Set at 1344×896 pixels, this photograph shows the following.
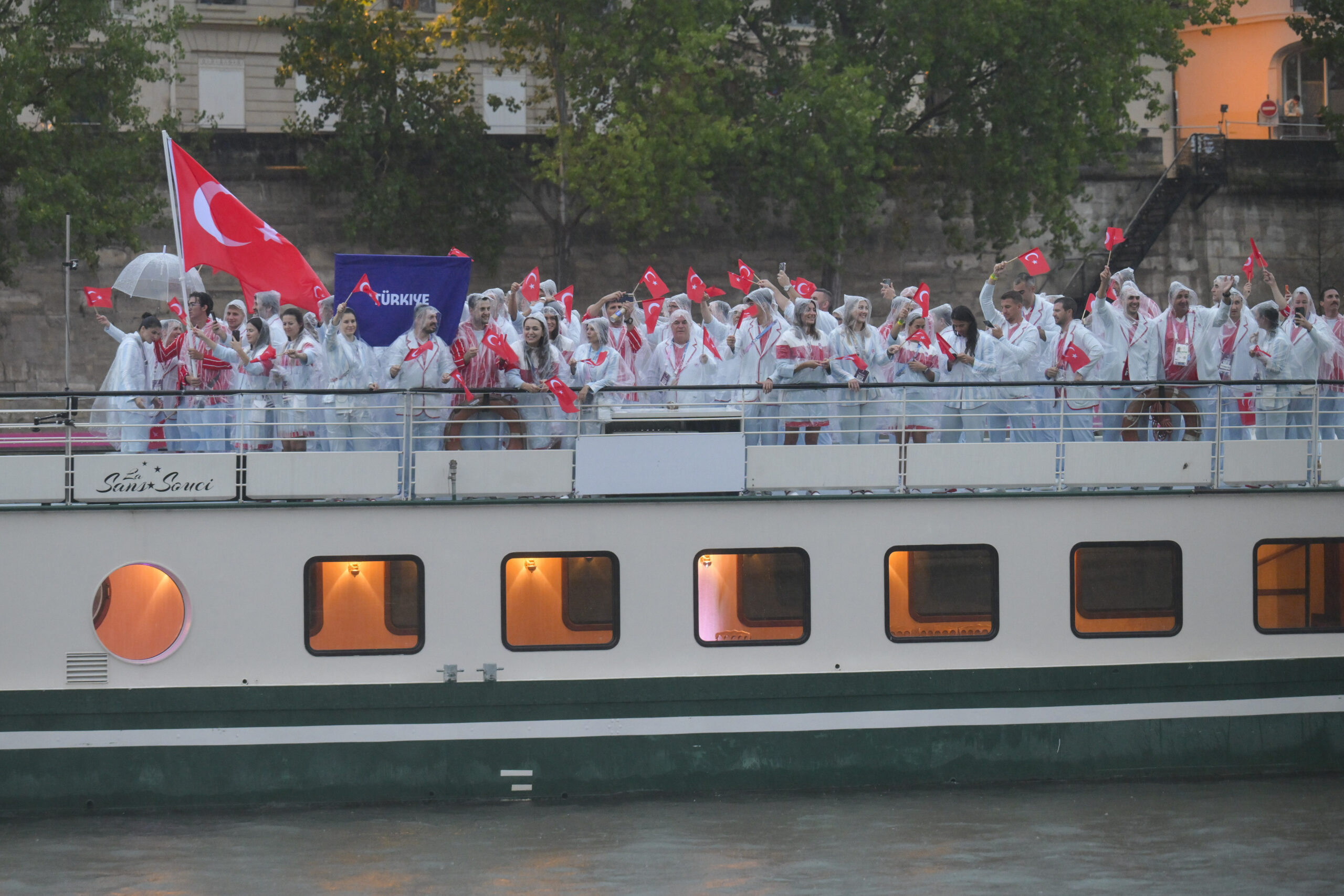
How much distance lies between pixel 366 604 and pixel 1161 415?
18.7 ft

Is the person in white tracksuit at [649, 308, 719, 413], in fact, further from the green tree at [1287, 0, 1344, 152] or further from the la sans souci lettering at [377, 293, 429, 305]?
the green tree at [1287, 0, 1344, 152]

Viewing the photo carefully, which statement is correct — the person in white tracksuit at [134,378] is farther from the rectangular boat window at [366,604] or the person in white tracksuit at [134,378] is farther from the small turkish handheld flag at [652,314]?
the small turkish handheld flag at [652,314]

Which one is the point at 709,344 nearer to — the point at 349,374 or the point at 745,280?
the point at 745,280

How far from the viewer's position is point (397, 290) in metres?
11.8

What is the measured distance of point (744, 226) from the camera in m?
30.4

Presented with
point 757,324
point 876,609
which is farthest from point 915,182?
point 876,609

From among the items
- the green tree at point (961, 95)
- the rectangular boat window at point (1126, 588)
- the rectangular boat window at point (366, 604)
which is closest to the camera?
the rectangular boat window at point (366, 604)

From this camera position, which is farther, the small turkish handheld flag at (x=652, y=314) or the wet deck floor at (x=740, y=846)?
the small turkish handheld flag at (x=652, y=314)

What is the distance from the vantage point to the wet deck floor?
9.31m

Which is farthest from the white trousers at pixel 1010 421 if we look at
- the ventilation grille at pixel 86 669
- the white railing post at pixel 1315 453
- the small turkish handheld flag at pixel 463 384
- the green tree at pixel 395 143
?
the green tree at pixel 395 143

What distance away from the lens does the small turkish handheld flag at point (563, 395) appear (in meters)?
10.8

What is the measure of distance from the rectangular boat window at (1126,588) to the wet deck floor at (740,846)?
107 cm

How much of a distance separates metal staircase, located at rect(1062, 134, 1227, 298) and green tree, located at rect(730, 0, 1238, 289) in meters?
2.03

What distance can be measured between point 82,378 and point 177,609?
20.5m
